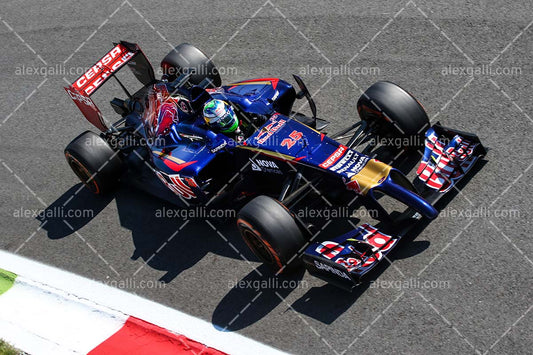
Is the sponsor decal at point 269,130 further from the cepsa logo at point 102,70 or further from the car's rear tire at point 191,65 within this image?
the cepsa logo at point 102,70

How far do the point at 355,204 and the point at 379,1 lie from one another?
5098 millimetres

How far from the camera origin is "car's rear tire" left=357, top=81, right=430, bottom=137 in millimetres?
7969

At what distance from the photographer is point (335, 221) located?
7812mm

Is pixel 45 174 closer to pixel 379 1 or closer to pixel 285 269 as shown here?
pixel 285 269

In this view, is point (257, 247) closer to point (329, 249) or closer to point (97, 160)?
point (329, 249)

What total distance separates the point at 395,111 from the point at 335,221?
1.59 meters

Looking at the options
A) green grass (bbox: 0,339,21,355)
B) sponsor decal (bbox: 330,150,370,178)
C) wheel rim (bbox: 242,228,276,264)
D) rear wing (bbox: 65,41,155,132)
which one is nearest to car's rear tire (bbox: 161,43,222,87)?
rear wing (bbox: 65,41,155,132)

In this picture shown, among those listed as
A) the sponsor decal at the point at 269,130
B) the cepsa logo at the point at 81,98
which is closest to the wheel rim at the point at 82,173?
the cepsa logo at the point at 81,98

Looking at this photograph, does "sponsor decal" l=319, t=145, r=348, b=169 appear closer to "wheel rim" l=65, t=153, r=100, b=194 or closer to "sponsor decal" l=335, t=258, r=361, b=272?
"sponsor decal" l=335, t=258, r=361, b=272

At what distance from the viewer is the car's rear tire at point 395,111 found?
797 cm

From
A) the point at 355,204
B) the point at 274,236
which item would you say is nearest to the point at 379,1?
A: the point at 355,204

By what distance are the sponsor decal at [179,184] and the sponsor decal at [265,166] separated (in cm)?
79

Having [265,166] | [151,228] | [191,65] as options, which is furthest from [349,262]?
[191,65]

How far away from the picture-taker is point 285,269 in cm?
709
